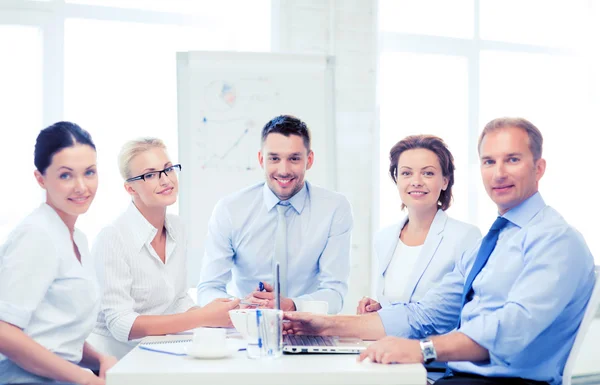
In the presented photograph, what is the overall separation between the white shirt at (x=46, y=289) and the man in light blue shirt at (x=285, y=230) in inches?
36.0

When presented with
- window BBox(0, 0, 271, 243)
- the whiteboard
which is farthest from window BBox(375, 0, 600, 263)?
window BBox(0, 0, 271, 243)

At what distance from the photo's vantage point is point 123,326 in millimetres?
2051

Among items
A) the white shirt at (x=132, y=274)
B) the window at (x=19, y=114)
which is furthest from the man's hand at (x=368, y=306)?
the window at (x=19, y=114)

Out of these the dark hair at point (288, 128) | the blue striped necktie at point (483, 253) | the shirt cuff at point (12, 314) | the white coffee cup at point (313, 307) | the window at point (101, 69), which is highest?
the window at point (101, 69)

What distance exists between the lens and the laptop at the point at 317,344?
64.5 inches

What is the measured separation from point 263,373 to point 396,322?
A: 0.75m

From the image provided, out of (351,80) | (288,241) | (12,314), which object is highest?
(351,80)

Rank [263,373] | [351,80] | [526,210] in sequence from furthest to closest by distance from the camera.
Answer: [351,80], [526,210], [263,373]

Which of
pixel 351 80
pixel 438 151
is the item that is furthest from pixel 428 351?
pixel 351 80

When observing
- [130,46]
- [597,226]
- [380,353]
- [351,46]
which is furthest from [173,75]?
[597,226]

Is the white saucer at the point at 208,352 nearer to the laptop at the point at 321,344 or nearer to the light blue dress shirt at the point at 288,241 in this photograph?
the laptop at the point at 321,344

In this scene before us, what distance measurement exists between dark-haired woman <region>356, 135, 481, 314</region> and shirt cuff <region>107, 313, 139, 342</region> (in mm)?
876

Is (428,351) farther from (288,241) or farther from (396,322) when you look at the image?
(288,241)

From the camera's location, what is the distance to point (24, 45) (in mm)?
4039
